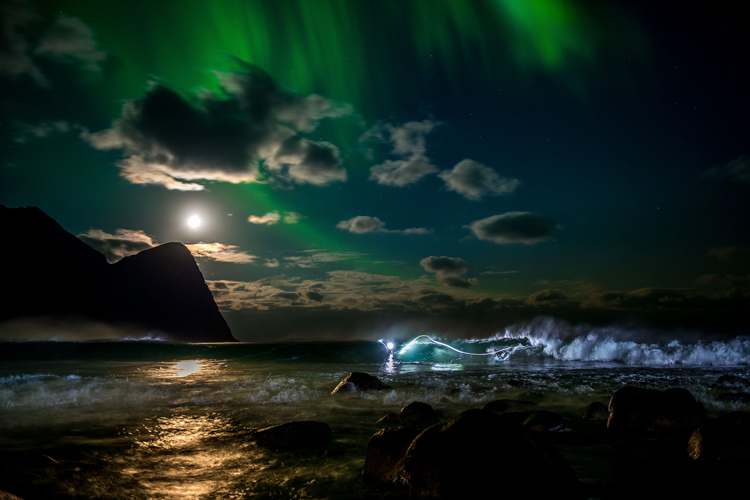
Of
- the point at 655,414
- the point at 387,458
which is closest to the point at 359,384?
the point at 655,414

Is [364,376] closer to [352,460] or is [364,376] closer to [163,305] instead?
[352,460]

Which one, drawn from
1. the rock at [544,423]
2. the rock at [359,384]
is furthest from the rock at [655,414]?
the rock at [359,384]

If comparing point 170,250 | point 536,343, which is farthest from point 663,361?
point 170,250

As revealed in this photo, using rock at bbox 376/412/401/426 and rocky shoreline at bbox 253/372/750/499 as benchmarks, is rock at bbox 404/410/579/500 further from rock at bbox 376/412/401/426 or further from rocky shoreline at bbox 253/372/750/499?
rock at bbox 376/412/401/426

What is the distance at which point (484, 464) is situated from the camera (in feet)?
13.4

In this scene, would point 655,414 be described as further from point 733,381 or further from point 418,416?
point 733,381

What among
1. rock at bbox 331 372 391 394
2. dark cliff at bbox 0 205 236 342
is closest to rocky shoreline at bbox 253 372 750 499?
rock at bbox 331 372 391 394

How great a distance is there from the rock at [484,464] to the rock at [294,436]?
3088mm

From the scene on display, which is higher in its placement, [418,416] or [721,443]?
[721,443]

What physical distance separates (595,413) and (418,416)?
4.91 meters

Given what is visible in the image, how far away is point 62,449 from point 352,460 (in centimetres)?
539

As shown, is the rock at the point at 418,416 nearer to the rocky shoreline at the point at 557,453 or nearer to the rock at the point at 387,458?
the rocky shoreline at the point at 557,453

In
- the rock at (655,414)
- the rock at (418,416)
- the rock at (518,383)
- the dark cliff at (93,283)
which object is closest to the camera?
the rock at (655,414)

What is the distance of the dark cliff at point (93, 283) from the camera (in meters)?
100
